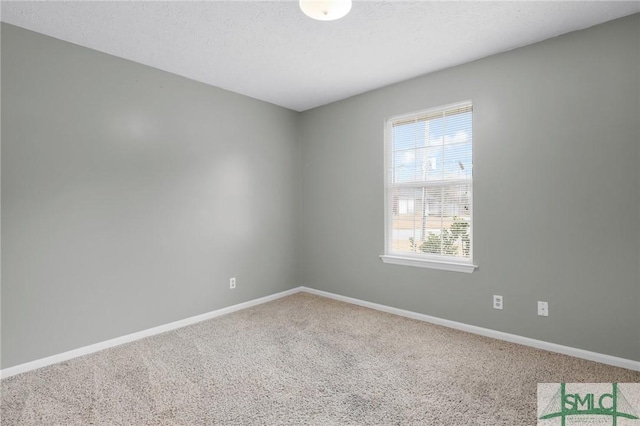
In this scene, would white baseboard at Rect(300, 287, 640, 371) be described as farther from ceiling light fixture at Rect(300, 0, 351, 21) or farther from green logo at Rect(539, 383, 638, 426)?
ceiling light fixture at Rect(300, 0, 351, 21)

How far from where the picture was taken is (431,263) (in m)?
3.34

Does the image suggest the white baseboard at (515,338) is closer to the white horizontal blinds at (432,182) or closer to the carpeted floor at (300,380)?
the carpeted floor at (300,380)

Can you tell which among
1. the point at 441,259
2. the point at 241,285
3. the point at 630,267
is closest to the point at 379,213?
the point at 441,259

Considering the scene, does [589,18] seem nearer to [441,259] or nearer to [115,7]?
[441,259]

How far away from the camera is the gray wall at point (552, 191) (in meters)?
2.38

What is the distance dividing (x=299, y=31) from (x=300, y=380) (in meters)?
2.48

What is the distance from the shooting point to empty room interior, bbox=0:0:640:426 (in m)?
2.19

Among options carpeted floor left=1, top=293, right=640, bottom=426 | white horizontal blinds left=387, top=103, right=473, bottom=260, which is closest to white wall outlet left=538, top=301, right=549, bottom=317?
carpeted floor left=1, top=293, right=640, bottom=426

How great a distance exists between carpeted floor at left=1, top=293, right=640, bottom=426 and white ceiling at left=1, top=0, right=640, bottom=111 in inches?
96.6

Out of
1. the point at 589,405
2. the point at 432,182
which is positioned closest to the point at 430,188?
the point at 432,182

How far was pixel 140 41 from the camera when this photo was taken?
265 cm

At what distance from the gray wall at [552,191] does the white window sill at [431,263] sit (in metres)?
0.07

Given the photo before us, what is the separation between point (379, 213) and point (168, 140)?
90.0 inches

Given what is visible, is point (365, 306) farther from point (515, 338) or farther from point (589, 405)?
point (589, 405)
